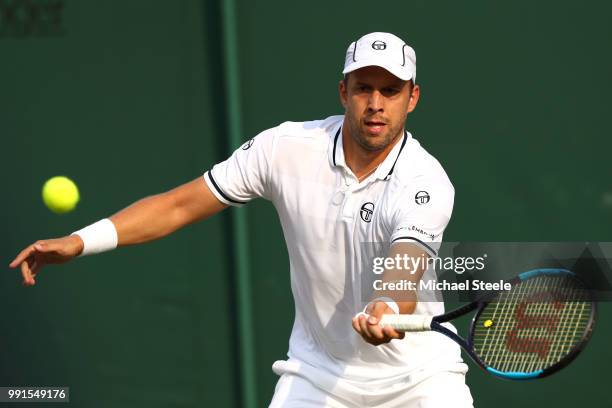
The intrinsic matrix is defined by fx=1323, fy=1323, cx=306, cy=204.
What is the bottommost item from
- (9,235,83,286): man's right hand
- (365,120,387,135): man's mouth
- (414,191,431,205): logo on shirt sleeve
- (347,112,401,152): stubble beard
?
(9,235,83,286): man's right hand

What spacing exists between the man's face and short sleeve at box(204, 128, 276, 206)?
0.36m

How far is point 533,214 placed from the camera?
20.4 ft

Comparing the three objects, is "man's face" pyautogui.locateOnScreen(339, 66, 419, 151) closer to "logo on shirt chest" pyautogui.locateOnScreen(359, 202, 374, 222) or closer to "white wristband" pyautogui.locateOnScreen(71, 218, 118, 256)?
"logo on shirt chest" pyautogui.locateOnScreen(359, 202, 374, 222)

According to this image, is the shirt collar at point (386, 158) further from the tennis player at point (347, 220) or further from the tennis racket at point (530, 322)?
the tennis racket at point (530, 322)

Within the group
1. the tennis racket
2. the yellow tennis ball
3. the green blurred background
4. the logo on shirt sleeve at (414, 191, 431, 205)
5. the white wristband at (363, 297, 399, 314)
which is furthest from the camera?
the green blurred background

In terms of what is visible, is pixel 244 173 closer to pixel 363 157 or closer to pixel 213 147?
pixel 363 157

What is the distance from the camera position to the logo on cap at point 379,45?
4676 mm

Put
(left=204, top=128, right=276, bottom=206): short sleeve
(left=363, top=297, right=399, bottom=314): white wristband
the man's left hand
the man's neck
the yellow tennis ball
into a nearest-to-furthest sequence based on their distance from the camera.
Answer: the man's left hand, (left=363, top=297, right=399, bottom=314): white wristband, the man's neck, (left=204, top=128, right=276, bottom=206): short sleeve, the yellow tennis ball

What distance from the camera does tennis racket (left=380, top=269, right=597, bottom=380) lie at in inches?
168

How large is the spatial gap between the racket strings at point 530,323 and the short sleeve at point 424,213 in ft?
1.01

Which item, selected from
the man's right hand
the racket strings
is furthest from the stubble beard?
the man's right hand

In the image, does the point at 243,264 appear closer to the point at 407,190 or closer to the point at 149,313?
the point at 149,313

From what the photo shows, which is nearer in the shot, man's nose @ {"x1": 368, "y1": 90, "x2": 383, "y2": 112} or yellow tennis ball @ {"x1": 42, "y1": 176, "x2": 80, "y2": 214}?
man's nose @ {"x1": 368, "y1": 90, "x2": 383, "y2": 112}

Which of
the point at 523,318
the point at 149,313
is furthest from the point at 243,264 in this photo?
the point at 523,318
